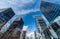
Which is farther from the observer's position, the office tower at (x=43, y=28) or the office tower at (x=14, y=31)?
the office tower at (x=14, y=31)

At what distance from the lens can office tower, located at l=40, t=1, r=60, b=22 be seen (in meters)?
3.18

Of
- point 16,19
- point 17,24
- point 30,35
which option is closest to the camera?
point 30,35

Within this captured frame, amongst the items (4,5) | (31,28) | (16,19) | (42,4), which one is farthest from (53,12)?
(4,5)

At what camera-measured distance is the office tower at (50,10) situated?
3.18m

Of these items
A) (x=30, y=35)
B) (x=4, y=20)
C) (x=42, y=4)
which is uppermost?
(x=42, y=4)

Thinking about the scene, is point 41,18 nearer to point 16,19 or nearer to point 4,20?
point 16,19

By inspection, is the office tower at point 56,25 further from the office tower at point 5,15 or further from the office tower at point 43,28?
the office tower at point 5,15

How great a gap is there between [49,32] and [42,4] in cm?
63

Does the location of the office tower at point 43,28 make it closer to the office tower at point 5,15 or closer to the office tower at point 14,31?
the office tower at point 14,31

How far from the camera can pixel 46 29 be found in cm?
322

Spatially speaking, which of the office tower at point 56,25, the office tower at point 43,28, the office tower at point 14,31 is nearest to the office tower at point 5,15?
the office tower at point 14,31

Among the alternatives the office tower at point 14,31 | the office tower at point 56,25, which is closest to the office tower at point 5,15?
the office tower at point 14,31

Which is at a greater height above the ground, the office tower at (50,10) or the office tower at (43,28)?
the office tower at (50,10)

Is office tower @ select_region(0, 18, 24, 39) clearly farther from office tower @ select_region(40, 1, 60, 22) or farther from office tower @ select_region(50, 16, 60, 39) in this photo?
office tower @ select_region(50, 16, 60, 39)
